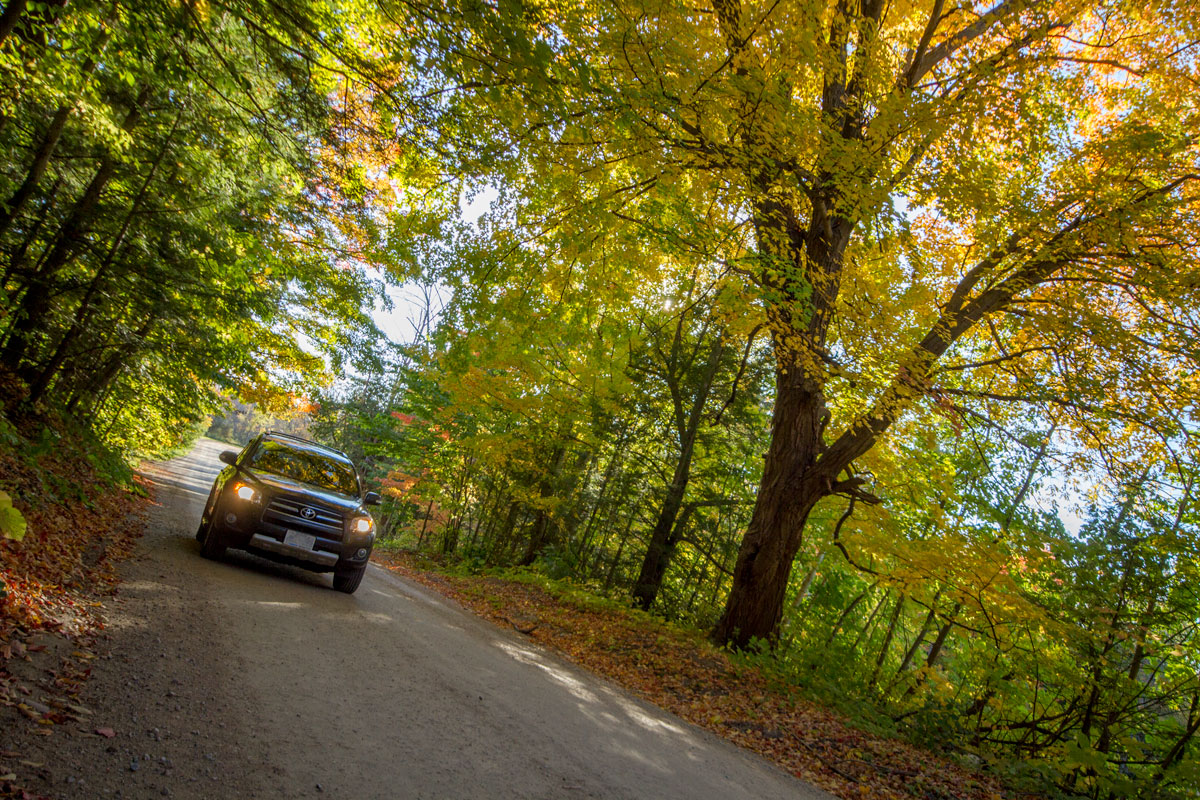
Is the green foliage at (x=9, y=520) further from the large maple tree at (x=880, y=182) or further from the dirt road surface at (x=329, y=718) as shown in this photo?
the large maple tree at (x=880, y=182)

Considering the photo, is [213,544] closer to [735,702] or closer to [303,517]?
[303,517]

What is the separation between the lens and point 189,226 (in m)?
9.35

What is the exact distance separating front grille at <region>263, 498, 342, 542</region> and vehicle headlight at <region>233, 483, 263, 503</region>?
18 cm

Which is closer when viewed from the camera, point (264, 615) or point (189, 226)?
point (264, 615)

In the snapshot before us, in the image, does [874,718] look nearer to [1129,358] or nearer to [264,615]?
[1129,358]

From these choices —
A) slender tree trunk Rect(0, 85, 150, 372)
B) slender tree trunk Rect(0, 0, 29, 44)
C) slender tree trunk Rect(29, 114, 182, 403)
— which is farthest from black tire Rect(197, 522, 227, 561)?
slender tree trunk Rect(0, 0, 29, 44)

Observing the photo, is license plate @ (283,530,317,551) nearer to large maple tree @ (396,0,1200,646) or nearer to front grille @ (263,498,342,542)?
front grille @ (263,498,342,542)

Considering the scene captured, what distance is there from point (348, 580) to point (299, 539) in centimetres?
104

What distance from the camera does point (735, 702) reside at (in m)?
7.91

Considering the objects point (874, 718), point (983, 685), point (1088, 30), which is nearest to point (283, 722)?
point (874, 718)

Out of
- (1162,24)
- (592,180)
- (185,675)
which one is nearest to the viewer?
(185,675)

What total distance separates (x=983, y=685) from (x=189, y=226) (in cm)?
1414

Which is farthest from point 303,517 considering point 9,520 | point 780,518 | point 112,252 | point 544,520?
point 544,520

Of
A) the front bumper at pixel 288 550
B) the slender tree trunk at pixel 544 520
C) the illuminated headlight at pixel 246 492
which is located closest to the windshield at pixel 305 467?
the illuminated headlight at pixel 246 492
